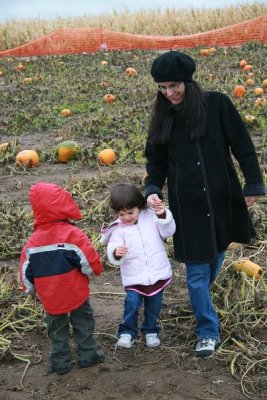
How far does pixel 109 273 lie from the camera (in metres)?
5.19

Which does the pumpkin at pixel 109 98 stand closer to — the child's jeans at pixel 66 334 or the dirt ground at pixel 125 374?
the dirt ground at pixel 125 374

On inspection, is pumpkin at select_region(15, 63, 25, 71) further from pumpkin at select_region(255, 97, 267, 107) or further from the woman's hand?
the woman's hand

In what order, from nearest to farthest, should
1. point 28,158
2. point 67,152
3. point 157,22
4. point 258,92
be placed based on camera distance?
point 28,158 → point 67,152 → point 258,92 → point 157,22

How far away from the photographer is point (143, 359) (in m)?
3.98

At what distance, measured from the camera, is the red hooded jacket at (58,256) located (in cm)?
368

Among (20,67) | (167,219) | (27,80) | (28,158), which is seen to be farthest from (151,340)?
(20,67)

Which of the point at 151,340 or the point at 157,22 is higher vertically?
the point at 151,340

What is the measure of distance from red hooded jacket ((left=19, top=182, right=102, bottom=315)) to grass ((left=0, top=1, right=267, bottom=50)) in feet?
66.3

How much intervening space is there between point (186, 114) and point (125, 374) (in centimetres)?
149

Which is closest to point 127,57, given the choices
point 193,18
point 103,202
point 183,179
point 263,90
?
point 263,90

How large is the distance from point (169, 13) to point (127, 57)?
8446 mm

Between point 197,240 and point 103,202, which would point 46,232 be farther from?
point 103,202

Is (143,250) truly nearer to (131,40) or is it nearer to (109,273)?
(109,273)

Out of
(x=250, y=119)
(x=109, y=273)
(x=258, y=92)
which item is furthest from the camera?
(x=258, y=92)
